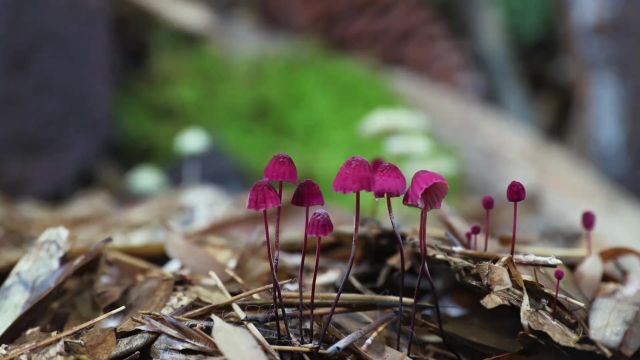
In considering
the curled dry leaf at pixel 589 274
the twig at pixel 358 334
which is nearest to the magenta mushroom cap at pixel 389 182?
the twig at pixel 358 334

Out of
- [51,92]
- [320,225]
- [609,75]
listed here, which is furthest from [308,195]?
[609,75]

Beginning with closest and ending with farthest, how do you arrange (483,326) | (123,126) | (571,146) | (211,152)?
(483,326) → (211,152) → (123,126) → (571,146)

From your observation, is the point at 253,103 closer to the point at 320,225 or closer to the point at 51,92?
the point at 51,92

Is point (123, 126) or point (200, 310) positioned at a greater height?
point (123, 126)

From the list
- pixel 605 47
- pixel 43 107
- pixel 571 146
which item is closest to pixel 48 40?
pixel 43 107

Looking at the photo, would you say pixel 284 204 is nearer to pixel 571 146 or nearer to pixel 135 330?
pixel 135 330

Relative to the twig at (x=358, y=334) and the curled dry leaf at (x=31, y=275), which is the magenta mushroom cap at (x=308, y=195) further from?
the curled dry leaf at (x=31, y=275)
